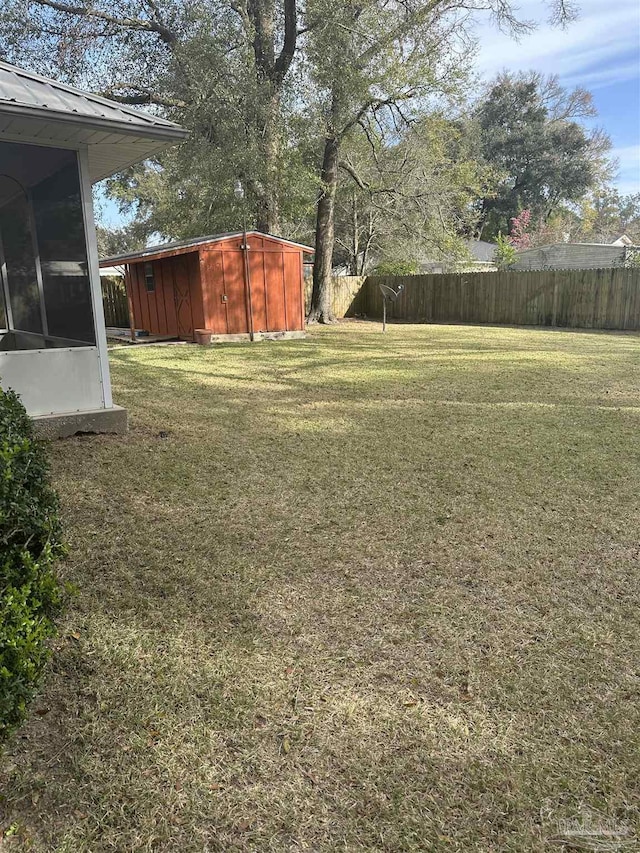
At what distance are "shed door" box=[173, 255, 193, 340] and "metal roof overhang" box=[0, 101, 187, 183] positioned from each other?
8.65 metres

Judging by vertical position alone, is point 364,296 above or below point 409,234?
below

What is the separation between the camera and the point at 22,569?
1.86m

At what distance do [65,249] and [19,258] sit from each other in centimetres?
168

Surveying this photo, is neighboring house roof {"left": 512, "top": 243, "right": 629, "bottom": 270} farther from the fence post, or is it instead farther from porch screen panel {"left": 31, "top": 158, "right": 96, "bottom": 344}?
porch screen panel {"left": 31, "top": 158, "right": 96, "bottom": 344}

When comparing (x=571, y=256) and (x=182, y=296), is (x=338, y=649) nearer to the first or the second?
(x=182, y=296)

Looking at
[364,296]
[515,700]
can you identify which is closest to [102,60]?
[364,296]

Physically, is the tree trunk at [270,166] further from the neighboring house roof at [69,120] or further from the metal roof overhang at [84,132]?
the neighboring house roof at [69,120]

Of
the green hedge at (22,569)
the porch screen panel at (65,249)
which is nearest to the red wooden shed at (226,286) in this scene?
the porch screen panel at (65,249)

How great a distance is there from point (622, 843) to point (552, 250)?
30.8 m

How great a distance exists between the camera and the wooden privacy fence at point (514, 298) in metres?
14.9

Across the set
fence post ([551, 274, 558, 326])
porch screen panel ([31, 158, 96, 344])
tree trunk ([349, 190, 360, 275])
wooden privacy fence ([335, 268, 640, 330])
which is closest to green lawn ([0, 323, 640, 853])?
porch screen panel ([31, 158, 96, 344])

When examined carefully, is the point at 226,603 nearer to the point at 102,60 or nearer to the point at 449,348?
the point at 449,348

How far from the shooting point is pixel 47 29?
44.7 feet

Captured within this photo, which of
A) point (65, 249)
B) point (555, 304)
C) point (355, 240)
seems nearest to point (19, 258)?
point (65, 249)
